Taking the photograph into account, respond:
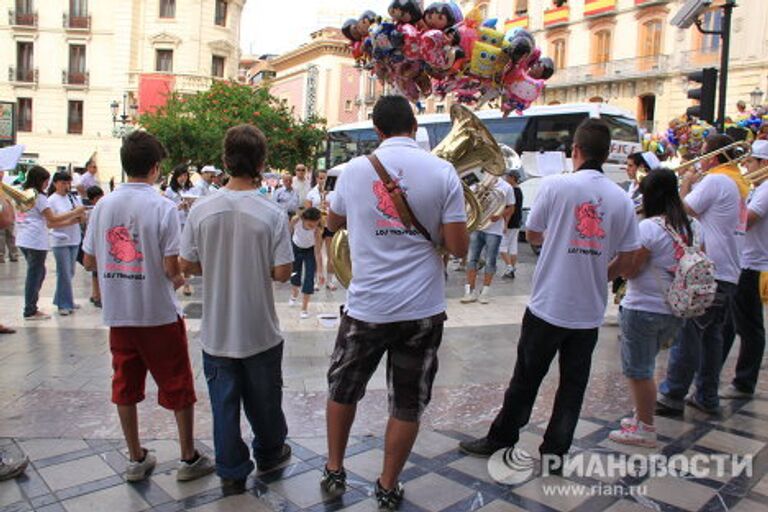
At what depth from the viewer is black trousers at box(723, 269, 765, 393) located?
4797 millimetres

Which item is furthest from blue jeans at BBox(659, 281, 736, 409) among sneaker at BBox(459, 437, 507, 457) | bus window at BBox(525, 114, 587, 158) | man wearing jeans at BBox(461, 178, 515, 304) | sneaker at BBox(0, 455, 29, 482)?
bus window at BBox(525, 114, 587, 158)

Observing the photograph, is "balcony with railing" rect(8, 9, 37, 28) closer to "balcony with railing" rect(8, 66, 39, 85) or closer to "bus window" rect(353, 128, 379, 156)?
"balcony with railing" rect(8, 66, 39, 85)

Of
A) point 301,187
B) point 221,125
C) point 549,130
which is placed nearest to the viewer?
point 301,187

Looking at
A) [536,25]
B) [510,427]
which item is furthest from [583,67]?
[510,427]

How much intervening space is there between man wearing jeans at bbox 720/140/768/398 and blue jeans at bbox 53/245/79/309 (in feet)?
21.7

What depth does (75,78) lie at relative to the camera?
1518 inches

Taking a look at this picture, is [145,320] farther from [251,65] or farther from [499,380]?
[251,65]

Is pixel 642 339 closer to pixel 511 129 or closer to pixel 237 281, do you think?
pixel 237 281

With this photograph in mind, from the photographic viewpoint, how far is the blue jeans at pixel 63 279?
7301mm

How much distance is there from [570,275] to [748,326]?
2270 millimetres

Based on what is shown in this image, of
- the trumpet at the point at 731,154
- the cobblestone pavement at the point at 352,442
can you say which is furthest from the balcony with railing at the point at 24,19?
the trumpet at the point at 731,154

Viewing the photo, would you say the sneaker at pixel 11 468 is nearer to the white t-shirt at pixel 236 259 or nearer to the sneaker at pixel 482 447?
the white t-shirt at pixel 236 259

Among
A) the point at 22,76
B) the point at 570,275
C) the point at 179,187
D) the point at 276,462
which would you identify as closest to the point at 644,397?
the point at 570,275

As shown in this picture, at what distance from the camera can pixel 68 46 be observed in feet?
126
